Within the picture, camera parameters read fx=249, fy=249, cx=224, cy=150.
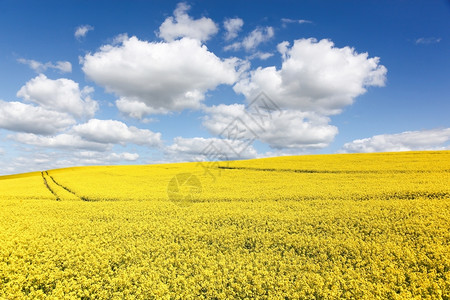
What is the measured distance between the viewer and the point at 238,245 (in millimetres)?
13047

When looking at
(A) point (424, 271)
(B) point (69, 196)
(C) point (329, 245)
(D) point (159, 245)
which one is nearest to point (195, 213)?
(D) point (159, 245)

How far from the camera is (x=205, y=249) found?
40.7 ft

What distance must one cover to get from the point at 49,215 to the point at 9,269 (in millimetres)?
9191

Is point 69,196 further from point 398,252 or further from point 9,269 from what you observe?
point 398,252

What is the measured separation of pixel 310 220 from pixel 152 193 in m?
16.3

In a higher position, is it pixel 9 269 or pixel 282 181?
pixel 282 181

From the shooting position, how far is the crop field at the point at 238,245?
937 cm

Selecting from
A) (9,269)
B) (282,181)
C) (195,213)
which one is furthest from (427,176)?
(9,269)

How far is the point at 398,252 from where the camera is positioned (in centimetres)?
1116

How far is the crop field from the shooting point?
937 cm

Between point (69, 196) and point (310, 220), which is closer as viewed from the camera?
point (310, 220)

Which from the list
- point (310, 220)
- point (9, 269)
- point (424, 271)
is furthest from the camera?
point (310, 220)

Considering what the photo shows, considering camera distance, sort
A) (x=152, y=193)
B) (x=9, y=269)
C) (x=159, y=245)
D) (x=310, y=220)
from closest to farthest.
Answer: (x=9, y=269) < (x=159, y=245) < (x=310, y=220) < (x=152, y=193)

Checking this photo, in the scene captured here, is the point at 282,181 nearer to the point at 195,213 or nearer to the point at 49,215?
the point at 195,213
